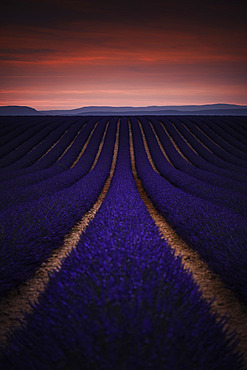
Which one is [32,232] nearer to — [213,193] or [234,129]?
[213,193]

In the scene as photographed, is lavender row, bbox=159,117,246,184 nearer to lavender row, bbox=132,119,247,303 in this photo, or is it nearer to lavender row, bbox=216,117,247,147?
lavender row, bbox=132,119,247,303

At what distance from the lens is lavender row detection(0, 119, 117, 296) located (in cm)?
265

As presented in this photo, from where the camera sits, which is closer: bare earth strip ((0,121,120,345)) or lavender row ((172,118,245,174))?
bare earth strip ((0,121,120,345))

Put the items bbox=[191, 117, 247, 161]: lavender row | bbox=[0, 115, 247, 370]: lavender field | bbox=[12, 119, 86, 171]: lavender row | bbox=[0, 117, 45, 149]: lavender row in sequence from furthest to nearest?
1. bbox=[0, 117, 45, 149]: lavender row
2. bbox=[191, 117, 247, 161]: lavender row
3. bbox=[12, 119, 86, 171]: lavender row
4. bbox=[0, 115, 247, 370]: lavender field

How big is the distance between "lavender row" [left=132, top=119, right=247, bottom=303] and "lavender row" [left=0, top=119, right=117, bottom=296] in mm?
2452

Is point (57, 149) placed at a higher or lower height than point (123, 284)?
higher

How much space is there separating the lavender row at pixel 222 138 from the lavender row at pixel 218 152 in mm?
689

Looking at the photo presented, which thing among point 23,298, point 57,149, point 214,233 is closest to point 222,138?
point 57,149

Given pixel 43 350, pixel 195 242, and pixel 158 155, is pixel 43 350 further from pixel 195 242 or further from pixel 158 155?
pixel 158 155

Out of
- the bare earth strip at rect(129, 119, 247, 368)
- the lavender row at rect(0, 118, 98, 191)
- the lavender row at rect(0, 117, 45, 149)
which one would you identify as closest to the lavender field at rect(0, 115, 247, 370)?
the bare earth strip at rect(129, 119, 247, 368)

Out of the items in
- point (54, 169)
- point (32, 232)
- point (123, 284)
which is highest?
point (54, 169)

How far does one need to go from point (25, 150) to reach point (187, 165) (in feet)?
45.2

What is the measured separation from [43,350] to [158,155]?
49.8ft

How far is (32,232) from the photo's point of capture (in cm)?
340
